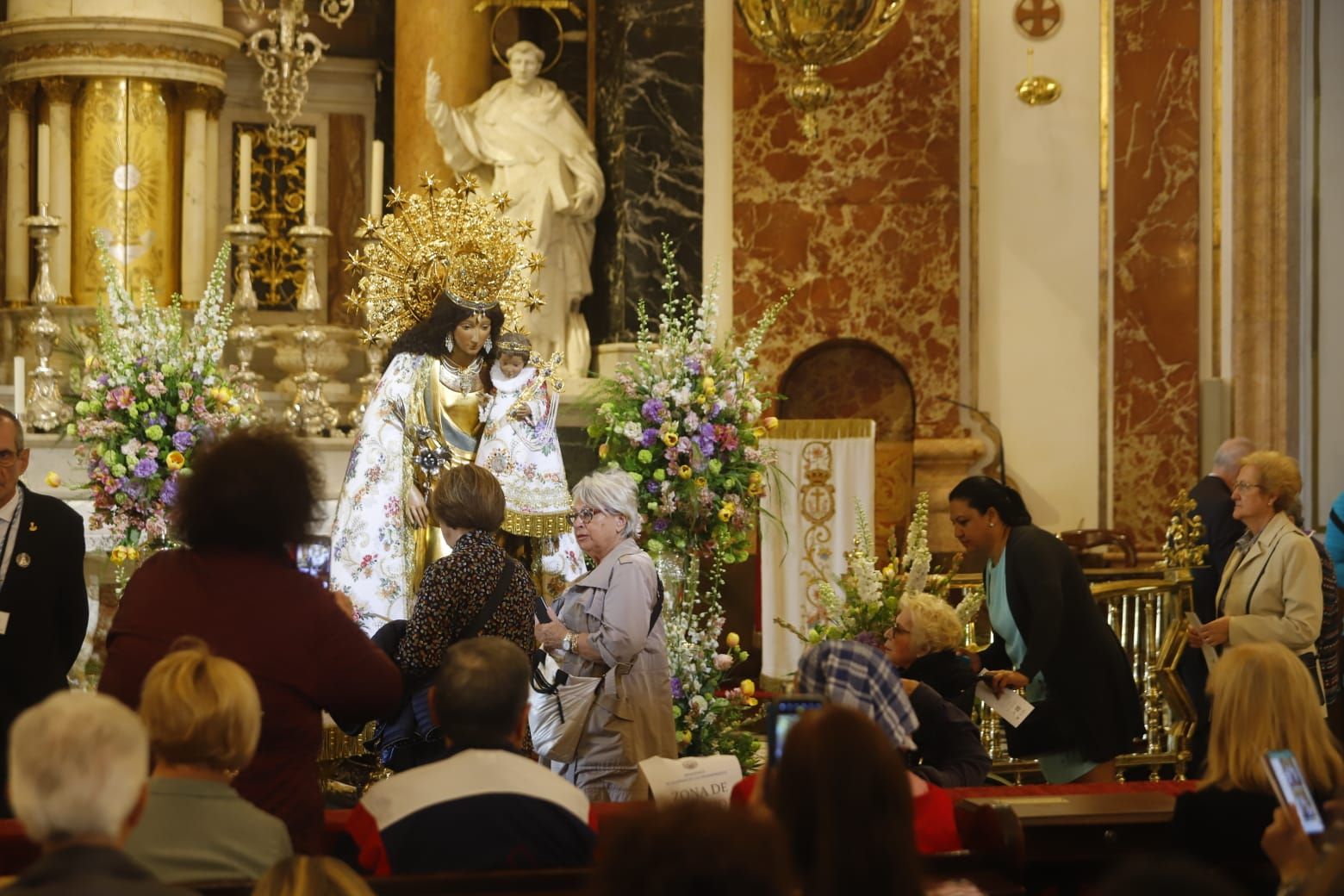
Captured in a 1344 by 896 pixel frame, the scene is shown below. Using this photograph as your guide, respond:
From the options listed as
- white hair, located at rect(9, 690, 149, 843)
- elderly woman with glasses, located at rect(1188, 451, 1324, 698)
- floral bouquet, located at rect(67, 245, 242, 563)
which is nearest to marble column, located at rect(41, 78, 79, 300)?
floral bouquet, located at rect(67, 245, 242, 563)

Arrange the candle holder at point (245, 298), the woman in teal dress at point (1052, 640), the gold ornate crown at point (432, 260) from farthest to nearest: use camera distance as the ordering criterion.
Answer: the candle holder at point (245, 298)
the gold ornate crown at point (432, 260)
the woman in teal dress at point (1052, 640)

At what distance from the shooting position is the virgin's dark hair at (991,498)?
6156 millimetres

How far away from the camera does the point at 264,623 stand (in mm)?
3883

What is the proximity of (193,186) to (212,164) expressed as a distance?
0.22 metres

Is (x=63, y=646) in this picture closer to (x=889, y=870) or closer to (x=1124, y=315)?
(x=889, y=870)

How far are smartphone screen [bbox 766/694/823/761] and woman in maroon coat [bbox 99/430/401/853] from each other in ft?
2.90

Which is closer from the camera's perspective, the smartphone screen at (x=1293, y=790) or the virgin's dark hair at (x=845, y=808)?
the virgin's dark hair at (x=845, y=808)

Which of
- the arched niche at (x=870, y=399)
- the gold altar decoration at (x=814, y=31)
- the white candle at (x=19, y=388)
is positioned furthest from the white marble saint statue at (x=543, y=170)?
the white candle at (x=19, y=388)

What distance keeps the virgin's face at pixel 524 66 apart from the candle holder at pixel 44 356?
9.16 feet

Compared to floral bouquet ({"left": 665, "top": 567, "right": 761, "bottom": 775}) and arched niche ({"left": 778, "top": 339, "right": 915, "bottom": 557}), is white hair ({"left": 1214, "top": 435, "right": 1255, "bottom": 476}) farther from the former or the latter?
arched niche ({"left": 778, "top": 339, "right": 915, "bottom": 557})

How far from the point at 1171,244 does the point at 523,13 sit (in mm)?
4272

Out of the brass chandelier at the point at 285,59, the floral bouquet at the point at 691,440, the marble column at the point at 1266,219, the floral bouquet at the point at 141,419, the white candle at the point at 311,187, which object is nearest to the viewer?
the floral bouquet at the point at 141,419

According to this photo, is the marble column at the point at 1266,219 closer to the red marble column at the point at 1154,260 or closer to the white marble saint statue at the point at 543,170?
the red marble column at the point at 1154,260

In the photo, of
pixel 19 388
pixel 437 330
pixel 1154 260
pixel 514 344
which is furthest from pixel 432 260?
pixel 1154 260
